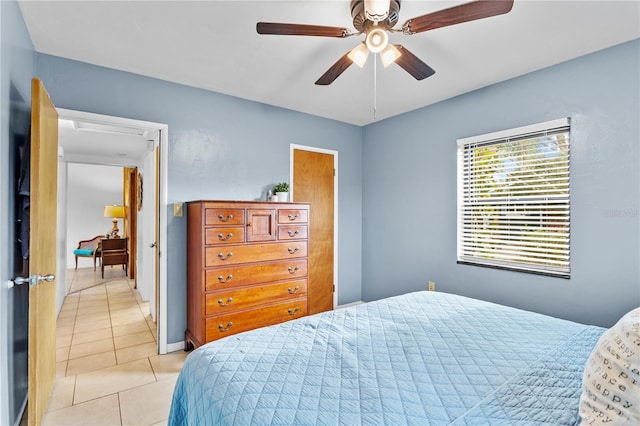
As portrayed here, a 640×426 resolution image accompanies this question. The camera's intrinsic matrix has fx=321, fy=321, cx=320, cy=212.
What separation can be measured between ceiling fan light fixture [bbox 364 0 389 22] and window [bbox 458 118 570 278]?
1.78 m

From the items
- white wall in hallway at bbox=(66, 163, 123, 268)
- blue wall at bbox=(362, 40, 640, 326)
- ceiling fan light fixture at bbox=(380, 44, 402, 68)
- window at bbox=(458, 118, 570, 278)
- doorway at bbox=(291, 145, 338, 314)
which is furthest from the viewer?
white wall in hallway at bbox=(66, 163, 123, 268)

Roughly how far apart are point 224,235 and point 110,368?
4.58 feet

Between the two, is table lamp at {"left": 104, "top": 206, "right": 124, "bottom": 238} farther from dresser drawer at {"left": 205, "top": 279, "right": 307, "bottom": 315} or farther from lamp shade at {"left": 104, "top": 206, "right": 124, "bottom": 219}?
dresser drawer at {"left": 205, "top": 279, "right": 307, "bottom": 315}

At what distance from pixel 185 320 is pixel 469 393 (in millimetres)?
2704

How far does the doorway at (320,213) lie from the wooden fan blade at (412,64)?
193 centimetres

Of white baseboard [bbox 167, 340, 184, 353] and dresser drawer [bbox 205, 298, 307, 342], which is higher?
dresser drawer [bbox 205, 298, 307, 342]

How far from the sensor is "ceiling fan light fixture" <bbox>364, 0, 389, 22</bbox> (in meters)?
1.59

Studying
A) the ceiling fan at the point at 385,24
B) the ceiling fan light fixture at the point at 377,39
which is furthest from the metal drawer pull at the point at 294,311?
the ceiling fan light fixture at the point at 377,39

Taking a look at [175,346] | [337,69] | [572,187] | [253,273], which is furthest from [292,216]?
[572,187]

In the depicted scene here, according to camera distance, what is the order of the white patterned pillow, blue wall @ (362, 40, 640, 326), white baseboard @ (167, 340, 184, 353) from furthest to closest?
white baseboard @ (167, 340, 184, 353), blue wall @ (362, 40, 640, 326), the white patterned pillow

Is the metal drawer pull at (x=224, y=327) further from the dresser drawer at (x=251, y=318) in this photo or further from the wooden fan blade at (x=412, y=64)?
the wooden fan blade at (x=412, y=64)

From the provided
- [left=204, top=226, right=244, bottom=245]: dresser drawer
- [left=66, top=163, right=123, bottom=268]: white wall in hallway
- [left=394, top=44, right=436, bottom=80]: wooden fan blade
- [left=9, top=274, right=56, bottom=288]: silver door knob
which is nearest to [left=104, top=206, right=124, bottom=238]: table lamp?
[left=66, top=163, right=123, bottom=268]: white wall in hallway

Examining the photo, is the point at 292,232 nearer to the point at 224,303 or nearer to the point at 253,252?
the point at 253,252

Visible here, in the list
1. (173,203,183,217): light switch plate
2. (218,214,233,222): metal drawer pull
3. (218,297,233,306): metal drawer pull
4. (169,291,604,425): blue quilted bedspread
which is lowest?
(218,297,233,306): metal drawer pull
